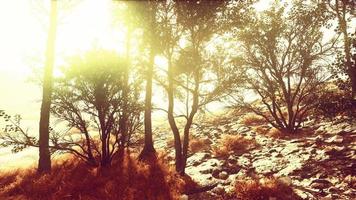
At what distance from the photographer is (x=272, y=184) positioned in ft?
31.1

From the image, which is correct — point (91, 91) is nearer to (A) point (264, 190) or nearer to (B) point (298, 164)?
(A) point (264, 190)

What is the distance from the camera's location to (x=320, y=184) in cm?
981

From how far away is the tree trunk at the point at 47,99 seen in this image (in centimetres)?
1260

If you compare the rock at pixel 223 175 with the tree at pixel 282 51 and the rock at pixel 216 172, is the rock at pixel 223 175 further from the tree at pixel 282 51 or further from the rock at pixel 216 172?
the tree at pixel 282 51

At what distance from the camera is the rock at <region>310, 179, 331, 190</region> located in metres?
9.72

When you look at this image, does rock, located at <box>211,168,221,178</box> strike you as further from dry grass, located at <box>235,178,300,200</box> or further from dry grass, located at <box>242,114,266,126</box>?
dry grass, located at <box>242,114,266,126</box>

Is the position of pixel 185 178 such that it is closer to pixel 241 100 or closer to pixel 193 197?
pixel 193 197

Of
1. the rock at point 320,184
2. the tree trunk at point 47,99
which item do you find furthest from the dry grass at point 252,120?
the tree trunk at point 47,99

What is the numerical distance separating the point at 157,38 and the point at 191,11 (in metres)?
1.66

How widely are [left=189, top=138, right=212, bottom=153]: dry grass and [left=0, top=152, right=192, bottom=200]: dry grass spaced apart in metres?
4.93

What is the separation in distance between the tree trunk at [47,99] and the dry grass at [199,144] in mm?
7347

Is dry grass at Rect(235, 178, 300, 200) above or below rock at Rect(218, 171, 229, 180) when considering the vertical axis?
below

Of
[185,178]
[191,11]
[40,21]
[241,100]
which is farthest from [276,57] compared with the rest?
[40,21]

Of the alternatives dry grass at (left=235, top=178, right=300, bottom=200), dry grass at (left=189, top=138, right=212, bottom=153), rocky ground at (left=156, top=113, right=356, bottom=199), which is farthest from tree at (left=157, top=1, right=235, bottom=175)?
dry grass at (left=189, top=138, right=212, bottom=153)
